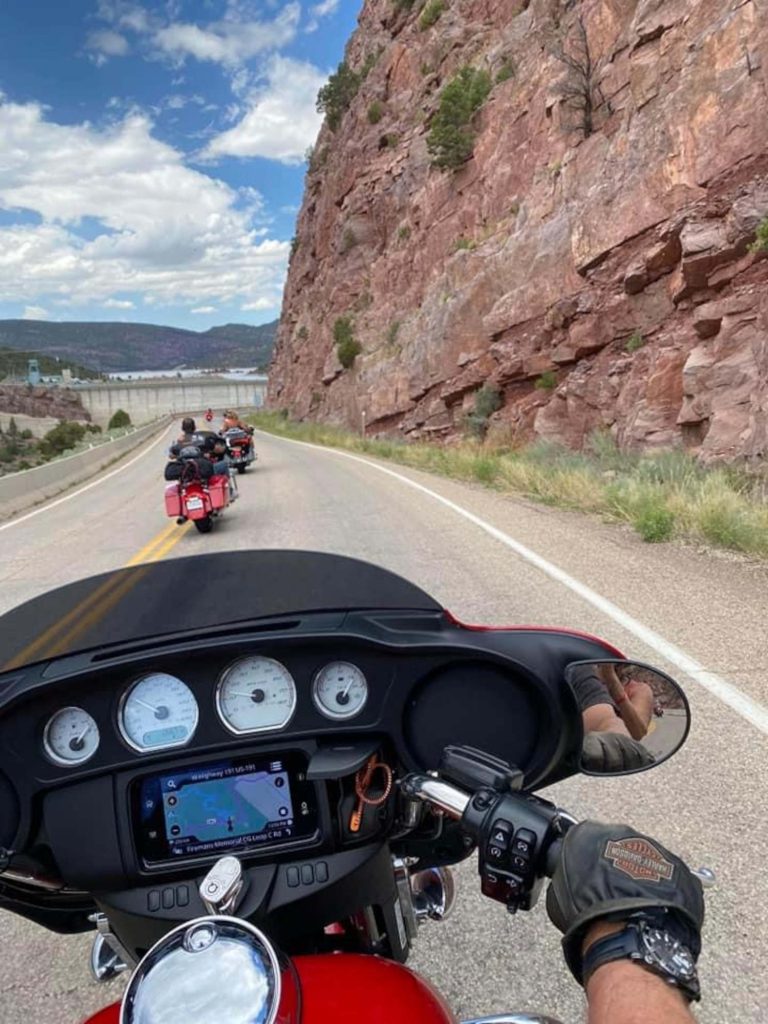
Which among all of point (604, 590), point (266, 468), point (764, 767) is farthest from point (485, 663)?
point (266, 468)

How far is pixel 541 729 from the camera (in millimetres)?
1916

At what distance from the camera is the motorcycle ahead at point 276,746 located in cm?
175

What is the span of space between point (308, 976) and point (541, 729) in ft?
2.70

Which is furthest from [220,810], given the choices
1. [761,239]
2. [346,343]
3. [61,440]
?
[61,440]

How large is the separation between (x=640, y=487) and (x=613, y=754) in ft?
33.3

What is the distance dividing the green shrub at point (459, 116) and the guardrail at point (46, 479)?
1970 centimetres

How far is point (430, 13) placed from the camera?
3988 centimetres

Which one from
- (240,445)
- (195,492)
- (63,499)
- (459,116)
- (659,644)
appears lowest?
(63,499)

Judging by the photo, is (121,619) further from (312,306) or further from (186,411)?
(186,411)

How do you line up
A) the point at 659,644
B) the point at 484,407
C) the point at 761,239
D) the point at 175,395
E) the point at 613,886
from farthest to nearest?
the point at 175,395
the point at 484,407
the point at 761,239
the point at 659,644
the point at 613,886

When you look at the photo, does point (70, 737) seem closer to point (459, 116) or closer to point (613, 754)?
point (613, 754)

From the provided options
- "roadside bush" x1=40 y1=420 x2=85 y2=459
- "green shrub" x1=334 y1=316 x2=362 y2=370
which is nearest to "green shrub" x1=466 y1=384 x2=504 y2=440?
"green shrub" x1=334 y1=316 x2=362 y2=370

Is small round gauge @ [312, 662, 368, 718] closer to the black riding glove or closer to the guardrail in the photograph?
the black riding glove

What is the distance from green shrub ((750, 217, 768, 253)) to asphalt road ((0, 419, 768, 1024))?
666 cm
